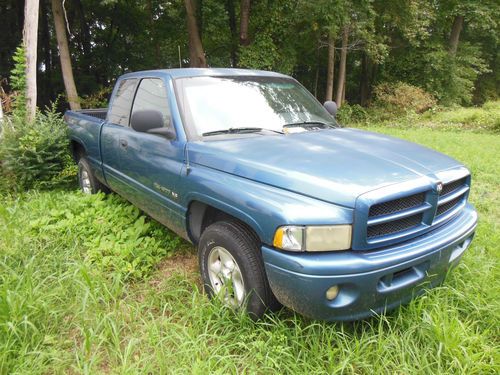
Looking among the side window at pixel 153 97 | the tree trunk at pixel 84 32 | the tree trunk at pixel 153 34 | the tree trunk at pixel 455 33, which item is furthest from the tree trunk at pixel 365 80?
the side window at pixel 153 97

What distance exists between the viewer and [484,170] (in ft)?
20.8

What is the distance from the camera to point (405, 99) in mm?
19062

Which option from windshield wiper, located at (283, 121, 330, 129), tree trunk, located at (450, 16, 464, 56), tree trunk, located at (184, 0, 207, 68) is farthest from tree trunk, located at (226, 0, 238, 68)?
windshield wiper, located at (283, 121, 330, 129)

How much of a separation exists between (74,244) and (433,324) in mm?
3107

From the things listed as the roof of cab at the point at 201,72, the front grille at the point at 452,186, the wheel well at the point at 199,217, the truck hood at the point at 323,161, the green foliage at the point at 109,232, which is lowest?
the green foliage at the point at 109,232

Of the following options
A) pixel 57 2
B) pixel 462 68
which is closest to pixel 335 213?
pixel 57 2

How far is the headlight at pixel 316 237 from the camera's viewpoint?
6.35ft

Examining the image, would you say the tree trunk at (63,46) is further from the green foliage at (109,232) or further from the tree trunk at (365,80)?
the tree trunk at (365,80)

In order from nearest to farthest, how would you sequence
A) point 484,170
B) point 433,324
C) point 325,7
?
point 433,324, point 484,170, point 325,7

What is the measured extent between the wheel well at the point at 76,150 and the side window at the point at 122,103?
1259 mm

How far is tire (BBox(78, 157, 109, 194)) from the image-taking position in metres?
4.77

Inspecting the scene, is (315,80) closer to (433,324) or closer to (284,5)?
(284,5)

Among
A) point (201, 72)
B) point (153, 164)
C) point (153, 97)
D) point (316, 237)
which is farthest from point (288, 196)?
point (153, 97)

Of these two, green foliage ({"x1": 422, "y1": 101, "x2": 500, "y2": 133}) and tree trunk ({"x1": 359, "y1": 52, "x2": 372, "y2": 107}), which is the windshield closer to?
green foliage ({"x1": 422, "y1": 101, "x2": 500, "y2": 133})
